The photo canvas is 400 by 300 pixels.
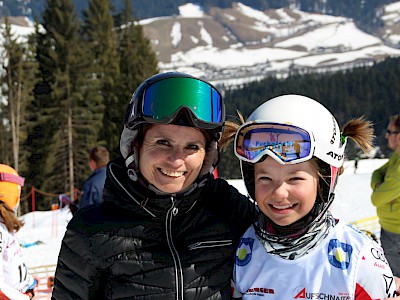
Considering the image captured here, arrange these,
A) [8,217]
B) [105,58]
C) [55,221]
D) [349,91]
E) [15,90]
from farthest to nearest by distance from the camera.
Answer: [349,91] < [105,58] < [15,90] < [55,221] < [8,217]

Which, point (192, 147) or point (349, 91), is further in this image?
point (349, 91)

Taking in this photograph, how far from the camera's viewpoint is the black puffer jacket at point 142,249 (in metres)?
1.86

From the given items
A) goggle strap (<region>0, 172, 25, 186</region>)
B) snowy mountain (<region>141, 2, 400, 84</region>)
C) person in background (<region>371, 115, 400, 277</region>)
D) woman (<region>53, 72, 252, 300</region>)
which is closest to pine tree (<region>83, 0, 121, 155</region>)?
person in background (<region>371, 115, 400, 277</region>)

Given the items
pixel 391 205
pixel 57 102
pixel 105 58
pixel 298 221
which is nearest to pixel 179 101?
pixel 298 221

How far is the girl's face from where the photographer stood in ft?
6.10

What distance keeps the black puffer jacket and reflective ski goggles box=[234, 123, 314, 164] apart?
1.02 feet

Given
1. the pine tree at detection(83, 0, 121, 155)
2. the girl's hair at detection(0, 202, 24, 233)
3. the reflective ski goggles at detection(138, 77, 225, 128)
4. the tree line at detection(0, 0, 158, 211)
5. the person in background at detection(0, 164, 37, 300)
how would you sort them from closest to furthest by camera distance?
the reflective ski goggles at detection(138, 77, 225, 128)
the person in background at detection(0, 164, 37, 300)
the girl's hair at detection(0, 202, 24, 233)
the tree line at detection(0, 0, 158, 211)
the pine tree at detection(83, 0, 121, 155)

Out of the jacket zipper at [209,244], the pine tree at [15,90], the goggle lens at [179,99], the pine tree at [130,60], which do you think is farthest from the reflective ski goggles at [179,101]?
the pine tree at [130,60]

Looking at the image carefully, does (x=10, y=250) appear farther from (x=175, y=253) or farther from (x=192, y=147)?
(x=192, y=147)

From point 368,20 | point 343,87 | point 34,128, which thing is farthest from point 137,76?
point 368,20

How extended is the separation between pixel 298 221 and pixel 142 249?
2.13 feet

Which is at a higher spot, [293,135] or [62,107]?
[293,135]

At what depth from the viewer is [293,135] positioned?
1887 millimetres

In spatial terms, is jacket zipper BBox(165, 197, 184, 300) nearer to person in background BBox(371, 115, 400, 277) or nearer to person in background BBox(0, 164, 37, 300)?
person in background BBox(0, 164, 37, 300)
